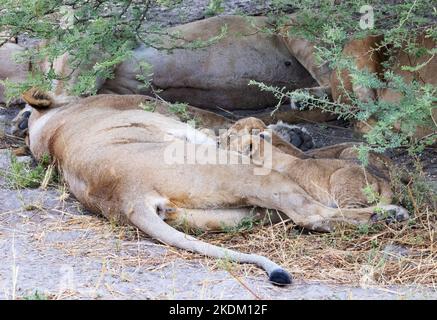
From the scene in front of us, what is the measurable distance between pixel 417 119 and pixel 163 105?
1.85 m

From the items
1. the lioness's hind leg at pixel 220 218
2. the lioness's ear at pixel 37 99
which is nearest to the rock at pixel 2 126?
the lioness's ear at pixel 37 99

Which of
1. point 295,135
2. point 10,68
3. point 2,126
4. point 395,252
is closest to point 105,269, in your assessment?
point 395,252

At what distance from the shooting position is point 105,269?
389cm

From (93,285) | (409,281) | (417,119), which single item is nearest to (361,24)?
(417,119)

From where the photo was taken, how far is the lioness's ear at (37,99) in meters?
5.75

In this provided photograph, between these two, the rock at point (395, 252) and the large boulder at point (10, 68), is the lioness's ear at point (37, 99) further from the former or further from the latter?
the rock at point (395, 252)

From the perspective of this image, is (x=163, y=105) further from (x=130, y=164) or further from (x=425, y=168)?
(x=425, y=168)

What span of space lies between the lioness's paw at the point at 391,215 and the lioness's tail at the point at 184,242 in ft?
2.33

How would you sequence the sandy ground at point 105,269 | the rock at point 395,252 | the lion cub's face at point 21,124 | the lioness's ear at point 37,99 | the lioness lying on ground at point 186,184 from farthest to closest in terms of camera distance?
Answer: 1. the lion cub's face at point 21,124
2. the lioness's ear at point 37,99
3. the lioness lying on ground at point 186,184
4. the rock at point 395,252
5. the sandy ground at point 105,269

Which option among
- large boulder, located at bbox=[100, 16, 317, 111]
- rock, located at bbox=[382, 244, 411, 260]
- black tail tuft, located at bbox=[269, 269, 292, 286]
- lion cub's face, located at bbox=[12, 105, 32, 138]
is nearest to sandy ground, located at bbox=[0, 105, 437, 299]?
black tail tuft, located at bbox=[269, 269, 292, 286]

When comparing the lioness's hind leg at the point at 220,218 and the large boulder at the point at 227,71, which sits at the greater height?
the lioness's hind leg at the point at 220,218

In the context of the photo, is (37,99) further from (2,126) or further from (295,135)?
(295,135)

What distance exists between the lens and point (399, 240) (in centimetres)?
416

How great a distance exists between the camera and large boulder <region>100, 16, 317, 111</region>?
6.53 metres
